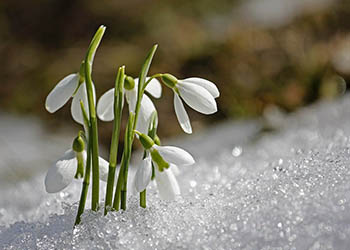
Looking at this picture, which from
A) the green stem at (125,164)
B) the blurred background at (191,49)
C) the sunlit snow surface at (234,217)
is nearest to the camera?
the sunlit snow surface at (234,217)

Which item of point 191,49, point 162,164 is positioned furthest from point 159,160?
point 191,49

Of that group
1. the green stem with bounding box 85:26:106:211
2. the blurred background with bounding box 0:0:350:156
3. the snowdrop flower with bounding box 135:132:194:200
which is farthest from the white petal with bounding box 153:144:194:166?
the blurred background with bounding box 0:0:350:156

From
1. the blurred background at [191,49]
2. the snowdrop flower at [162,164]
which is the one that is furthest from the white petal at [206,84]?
the blurred background at [191,49]

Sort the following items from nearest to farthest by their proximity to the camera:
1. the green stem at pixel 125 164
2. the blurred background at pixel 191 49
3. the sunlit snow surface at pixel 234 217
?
the sunlit snow surface at pixel 234 217 → the green stem at pixel 125 164 → the blurred background at pixel 191 49

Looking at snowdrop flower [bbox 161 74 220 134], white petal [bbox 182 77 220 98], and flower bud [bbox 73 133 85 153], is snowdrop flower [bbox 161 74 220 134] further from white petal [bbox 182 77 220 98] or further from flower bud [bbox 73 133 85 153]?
flower bud [bbox 73 133 85 153]

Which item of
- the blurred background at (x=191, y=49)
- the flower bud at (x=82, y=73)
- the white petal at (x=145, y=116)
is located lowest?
the white petal at (x=145, y=116)

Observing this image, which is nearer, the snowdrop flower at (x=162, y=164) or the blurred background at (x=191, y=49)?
the snowdrop flower at (x=162, y=164)

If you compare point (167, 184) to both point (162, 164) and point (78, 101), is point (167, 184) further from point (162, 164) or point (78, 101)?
point (78, 101)

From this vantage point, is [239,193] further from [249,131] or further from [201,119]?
[201,119]

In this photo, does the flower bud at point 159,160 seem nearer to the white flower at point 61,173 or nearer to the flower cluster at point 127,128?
the flower cluster at point 127,128

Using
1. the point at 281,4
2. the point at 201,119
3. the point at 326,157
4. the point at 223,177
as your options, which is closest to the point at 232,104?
the point at 201,119
